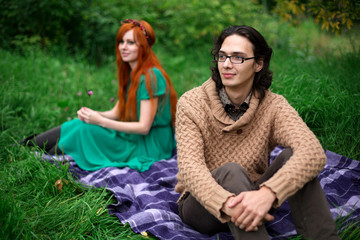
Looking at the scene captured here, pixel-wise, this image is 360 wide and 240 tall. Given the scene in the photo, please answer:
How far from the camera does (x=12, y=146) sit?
11.0 ft

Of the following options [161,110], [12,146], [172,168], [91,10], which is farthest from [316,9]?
[91,10]

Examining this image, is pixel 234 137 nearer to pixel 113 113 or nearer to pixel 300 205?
pixel 300 205

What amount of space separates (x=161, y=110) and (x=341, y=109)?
1.72 m

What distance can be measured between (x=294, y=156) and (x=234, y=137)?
47cm

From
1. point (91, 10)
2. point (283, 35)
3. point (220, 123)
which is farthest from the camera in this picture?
point (91, 10)

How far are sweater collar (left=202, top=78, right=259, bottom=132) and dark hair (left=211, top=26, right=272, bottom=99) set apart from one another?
82 mm

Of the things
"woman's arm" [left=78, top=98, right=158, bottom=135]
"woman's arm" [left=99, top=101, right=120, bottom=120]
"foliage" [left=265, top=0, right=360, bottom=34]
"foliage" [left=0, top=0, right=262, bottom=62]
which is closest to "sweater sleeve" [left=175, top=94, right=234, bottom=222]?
"woman's arm" [left=78, top=98, right=158, bottom=135]

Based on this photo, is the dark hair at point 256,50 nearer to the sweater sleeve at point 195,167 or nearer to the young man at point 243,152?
the young man at point 243,152

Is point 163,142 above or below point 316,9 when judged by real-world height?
below

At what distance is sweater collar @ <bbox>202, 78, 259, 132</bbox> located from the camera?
223cm

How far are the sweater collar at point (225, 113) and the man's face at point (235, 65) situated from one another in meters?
0.12

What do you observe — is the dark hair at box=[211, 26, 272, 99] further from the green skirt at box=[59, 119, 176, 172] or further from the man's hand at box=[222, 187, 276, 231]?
the green skirt at box=[59, 119, 176, 172]

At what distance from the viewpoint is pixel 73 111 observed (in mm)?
4523

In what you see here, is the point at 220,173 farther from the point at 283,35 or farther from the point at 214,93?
the point at 283,35
